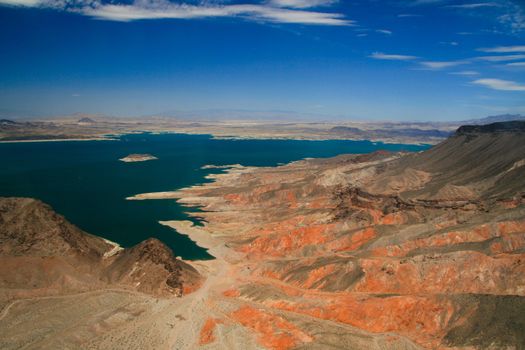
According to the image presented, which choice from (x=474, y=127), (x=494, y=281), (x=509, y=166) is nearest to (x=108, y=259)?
(x=494, y=281)

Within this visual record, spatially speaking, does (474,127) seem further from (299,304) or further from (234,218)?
(299,304)

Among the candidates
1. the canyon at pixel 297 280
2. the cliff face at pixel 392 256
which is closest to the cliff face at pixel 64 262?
the canyon at pixel 297 280

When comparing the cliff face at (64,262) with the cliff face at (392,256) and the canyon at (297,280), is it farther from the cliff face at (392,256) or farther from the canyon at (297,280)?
the cliff face at (392,256)

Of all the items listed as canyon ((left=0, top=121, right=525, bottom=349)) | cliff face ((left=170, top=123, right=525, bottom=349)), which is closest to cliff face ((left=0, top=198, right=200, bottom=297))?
canyon ((left=0, top=121, right=525, bottom=349))

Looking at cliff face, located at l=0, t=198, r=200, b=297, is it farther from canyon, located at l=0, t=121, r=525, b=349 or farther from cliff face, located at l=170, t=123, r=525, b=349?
cliff face, located at l=170, t=123, r=525, b=349

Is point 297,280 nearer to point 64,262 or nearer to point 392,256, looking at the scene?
point 392,256

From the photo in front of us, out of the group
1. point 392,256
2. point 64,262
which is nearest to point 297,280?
point 392,256
